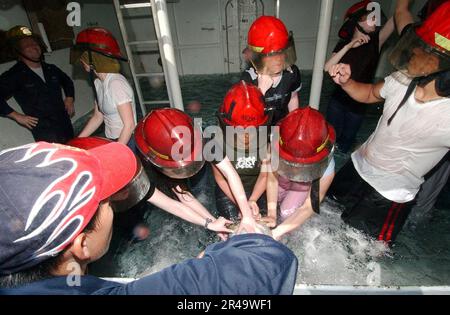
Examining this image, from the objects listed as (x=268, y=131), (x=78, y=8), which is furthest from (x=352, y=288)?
(x=78, y=8)

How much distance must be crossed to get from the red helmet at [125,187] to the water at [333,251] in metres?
1.19

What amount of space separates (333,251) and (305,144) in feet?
4.88

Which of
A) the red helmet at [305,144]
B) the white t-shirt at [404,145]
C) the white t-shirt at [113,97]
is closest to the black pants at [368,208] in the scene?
the white t-shirt at [404,145]

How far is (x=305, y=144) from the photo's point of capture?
1.75m

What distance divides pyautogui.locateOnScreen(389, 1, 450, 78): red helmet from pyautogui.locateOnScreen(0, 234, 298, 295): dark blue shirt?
Result: 1469 millimetres

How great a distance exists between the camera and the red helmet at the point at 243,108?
1.90 meters

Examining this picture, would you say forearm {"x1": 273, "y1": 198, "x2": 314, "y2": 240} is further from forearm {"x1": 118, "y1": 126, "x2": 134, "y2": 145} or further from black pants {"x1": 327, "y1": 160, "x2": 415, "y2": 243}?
forearm {"x1": 118, "y1": 126, "x2": 134, "y2": 145}

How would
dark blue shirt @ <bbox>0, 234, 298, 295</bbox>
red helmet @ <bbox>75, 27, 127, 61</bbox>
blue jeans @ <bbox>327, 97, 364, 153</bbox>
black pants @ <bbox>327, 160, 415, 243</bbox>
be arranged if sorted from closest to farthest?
dark blue shirt @ <bbox>0, 234, 298, 295</bbox> → black pants @ <bbox>327, 160, 415, 243</bbox> → red helmet @ <bbox>75, 27, 127, 61</bbox> → blue jeans @ <bbox>327, 97, 364, 153</bbox>

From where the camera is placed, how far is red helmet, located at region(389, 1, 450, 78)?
1.41 meters

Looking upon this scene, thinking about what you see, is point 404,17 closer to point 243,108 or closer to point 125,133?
point 243,108

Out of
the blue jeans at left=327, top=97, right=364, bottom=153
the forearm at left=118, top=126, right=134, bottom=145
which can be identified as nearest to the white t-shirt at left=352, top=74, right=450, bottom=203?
the blue jeans at left=327, top=97, right=364, bottom=153

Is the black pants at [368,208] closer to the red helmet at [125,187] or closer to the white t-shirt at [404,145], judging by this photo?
the white t-shirt at [404,145]

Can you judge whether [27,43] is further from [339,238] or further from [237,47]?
[237,47]

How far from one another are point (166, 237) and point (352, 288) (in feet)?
7.19
